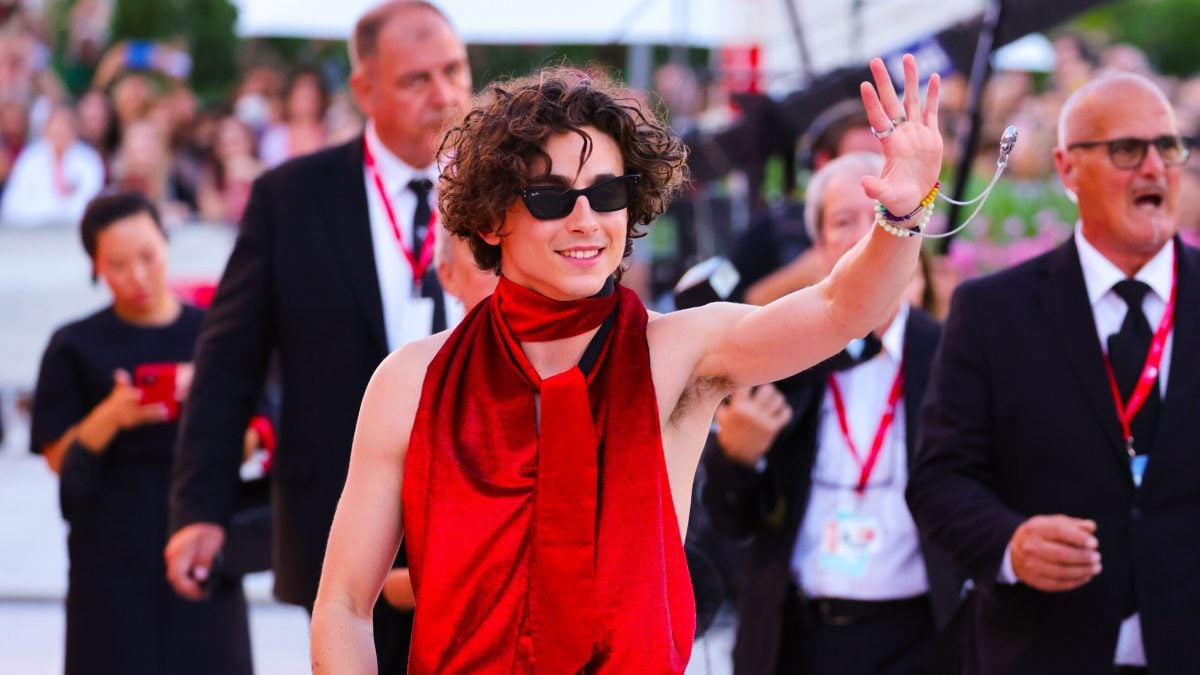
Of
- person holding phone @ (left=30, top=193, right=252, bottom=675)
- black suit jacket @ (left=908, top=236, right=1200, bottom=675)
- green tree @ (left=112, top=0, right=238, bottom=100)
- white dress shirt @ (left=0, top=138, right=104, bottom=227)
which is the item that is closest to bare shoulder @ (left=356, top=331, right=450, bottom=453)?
black suit jacket @ (left=908, top=236, right=1200, bottom=675)

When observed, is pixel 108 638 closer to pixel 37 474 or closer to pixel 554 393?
pixel 554 393

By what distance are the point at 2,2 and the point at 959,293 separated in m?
15.4

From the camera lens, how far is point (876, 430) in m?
5.49

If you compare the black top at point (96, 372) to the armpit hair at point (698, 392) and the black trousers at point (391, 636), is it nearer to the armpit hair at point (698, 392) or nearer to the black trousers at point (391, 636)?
the black trousers at point (391, 636)

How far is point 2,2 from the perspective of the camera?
1836cm

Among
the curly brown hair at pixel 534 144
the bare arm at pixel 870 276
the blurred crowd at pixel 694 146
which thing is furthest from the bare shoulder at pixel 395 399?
the blurred crowd at pixel 694 146

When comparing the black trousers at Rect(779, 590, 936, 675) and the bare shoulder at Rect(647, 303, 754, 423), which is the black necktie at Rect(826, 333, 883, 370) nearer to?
the black trousers at Rect(779, 590, 936, 675)

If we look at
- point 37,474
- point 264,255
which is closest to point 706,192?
point 37,474

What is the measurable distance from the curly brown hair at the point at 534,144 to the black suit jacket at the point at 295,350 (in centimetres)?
159

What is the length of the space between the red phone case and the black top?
9cm

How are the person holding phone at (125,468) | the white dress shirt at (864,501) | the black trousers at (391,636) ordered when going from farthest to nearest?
1. the person holding phone at (125,468)
2. the white dress shirt at (864,501)
3. the black trousers at (391,636)

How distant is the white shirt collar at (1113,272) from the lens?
187 inches

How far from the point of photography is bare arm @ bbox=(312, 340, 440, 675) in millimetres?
3190

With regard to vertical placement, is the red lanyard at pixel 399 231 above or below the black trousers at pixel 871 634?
above
